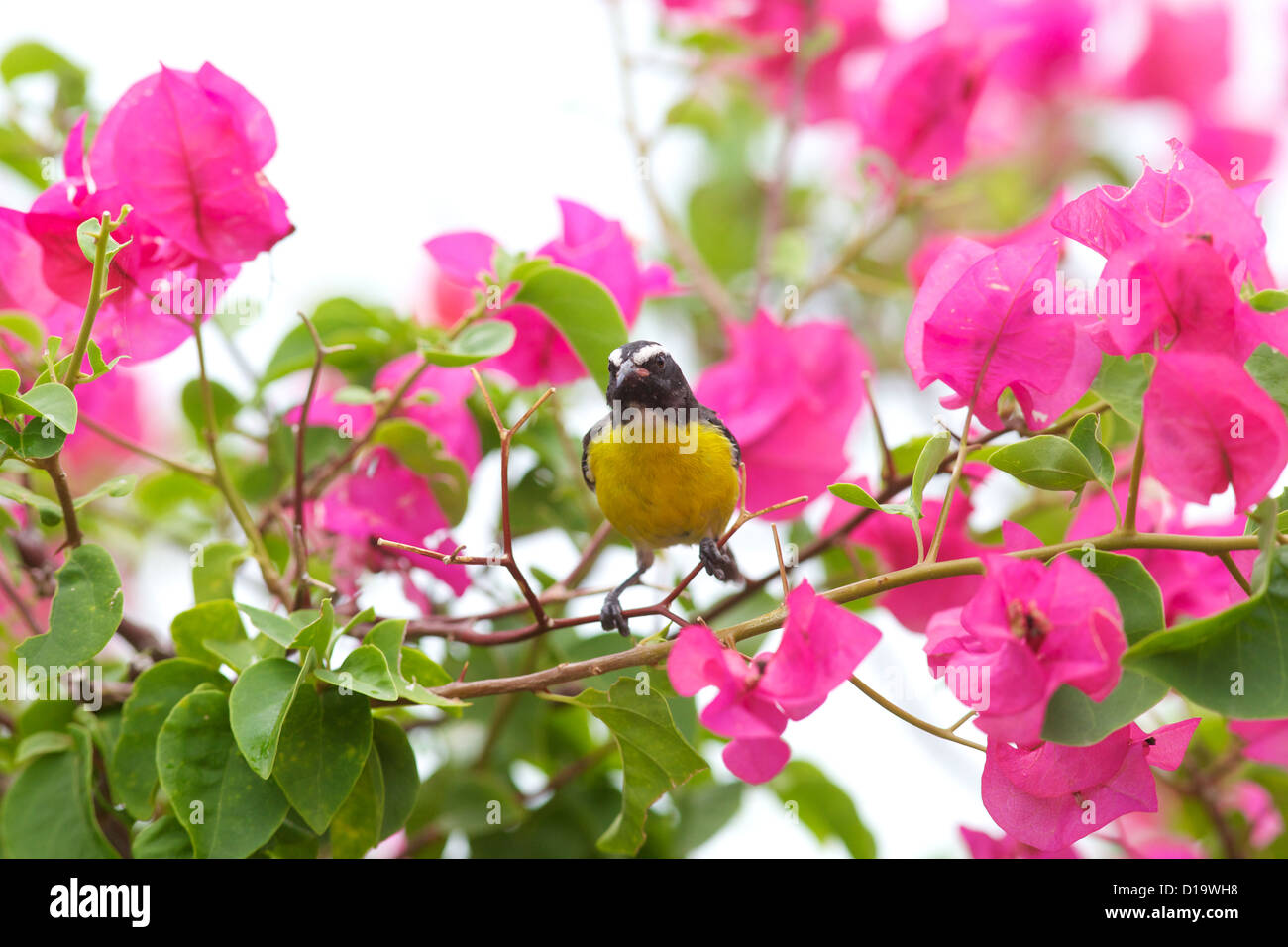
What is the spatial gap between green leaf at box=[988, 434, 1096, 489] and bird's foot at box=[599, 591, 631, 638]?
0.30 m

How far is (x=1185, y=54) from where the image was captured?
1661mm

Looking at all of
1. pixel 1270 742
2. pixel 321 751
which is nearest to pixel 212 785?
pixel 321 751

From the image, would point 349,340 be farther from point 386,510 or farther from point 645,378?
point 645,378

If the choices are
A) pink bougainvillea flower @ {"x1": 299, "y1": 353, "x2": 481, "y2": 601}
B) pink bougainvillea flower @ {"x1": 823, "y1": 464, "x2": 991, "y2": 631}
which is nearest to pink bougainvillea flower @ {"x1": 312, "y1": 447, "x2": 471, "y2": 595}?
pink bougainvillea flower @ {"x1": 299, "y1": 353, "x2": 481, "y2": 601}

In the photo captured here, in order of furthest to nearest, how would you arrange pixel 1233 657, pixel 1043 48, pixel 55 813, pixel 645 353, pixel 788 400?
pixel 1043 48 < pixel 788 400 < pixel 645 353 < pixel 55 813 < pixel 1233 657

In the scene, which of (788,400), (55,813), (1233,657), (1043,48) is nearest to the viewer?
(1233,657)

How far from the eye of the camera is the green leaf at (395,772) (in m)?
0.70

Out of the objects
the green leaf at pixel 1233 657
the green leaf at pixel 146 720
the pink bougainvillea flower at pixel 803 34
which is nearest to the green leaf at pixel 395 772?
the green leaf at pixel 146 720

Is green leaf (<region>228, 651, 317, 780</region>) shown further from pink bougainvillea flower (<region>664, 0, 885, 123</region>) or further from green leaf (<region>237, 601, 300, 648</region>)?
pink bougainvillea flower (<region>664, 0, 885, 123</region>)

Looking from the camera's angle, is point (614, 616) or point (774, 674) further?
point (614, 616)

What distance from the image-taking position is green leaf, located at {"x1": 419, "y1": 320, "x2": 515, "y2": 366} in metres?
0.71

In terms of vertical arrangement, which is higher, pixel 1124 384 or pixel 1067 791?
pixel 1124 384

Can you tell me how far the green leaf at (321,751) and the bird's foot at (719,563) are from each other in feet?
1.23

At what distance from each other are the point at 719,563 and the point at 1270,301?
50 cm
